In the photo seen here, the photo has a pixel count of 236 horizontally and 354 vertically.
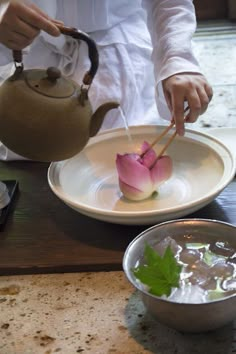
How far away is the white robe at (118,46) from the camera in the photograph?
121 cm

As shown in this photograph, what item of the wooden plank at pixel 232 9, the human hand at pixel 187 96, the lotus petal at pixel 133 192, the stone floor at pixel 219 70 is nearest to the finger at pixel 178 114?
the human hand at pixel 187 96

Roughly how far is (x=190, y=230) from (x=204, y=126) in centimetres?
73

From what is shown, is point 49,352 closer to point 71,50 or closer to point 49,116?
point 49,116

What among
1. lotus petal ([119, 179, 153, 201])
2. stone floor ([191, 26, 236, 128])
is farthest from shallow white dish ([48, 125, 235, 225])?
stone floor ([191, 26, 236, 128])

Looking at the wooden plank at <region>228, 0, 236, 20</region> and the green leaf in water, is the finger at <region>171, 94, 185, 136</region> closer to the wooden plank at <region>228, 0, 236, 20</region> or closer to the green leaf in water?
the green leaf in water

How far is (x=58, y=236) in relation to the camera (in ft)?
3.14

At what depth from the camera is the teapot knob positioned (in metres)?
0.82

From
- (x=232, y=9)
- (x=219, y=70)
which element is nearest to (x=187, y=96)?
(x=219, y=70)

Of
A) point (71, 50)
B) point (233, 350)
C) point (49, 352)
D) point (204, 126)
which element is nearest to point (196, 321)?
point (233, 350)

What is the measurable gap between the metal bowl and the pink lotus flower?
170mm

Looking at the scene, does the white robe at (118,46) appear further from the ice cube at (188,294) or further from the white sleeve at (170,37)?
the ice cube at (188,294)

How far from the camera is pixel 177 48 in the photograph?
1.13m

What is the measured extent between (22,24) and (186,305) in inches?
16.5

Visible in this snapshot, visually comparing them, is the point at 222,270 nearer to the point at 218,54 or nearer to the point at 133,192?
the point at 133,192
